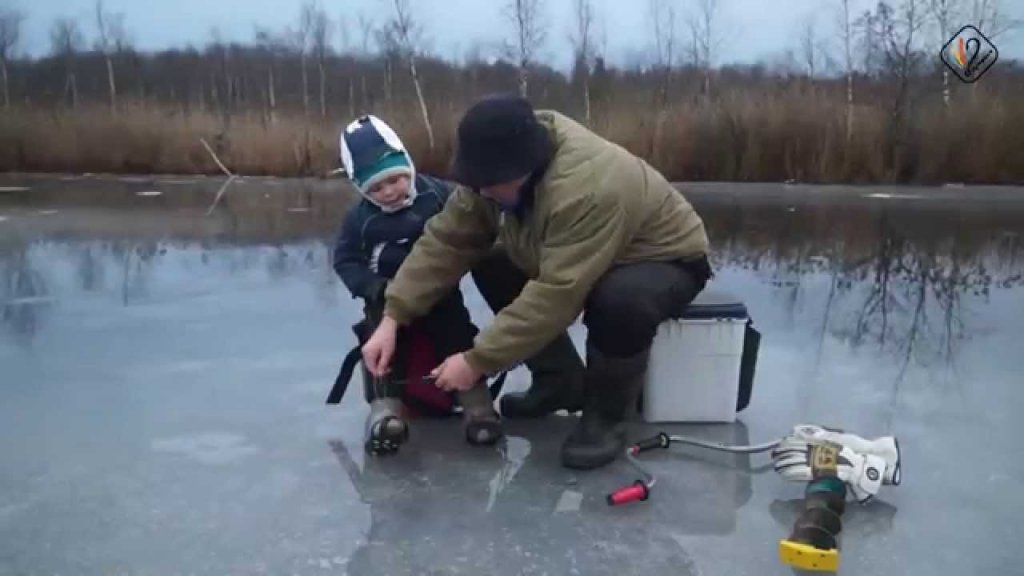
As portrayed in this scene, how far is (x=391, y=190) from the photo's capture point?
3.07 metres

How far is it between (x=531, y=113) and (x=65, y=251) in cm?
506

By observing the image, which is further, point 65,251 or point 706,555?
point 65,251

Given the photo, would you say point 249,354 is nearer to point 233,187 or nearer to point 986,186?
point 233,187

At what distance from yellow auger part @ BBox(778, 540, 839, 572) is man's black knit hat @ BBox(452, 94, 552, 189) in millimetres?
1110

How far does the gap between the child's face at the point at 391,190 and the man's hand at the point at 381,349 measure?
0.40 meters

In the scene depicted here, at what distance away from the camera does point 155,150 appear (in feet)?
47.6

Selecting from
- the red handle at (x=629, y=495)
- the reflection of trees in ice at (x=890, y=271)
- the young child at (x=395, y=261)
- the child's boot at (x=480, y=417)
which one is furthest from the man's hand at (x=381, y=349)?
the reflection of trees in ice at (x=890, y=271)

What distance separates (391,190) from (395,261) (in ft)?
0.78

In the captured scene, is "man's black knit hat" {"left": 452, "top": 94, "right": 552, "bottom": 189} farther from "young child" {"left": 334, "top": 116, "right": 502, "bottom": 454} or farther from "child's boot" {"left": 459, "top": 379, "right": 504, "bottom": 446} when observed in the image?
"child's boot" {"left": 459, "top": 379, "right": 504, "bottom": 446}

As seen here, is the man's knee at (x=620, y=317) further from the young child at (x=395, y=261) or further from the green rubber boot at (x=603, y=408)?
the young child at (x=395, y=261)

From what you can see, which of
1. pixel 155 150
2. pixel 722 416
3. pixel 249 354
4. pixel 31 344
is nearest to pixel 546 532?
pixel 722 416

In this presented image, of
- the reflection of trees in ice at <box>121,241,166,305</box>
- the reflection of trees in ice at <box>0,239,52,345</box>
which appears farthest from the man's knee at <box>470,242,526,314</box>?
the reflection of trees in ice at <box>121,241,166,305</box>

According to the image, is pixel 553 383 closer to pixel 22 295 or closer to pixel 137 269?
pixel 22 295

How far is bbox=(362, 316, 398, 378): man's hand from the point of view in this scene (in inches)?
113
